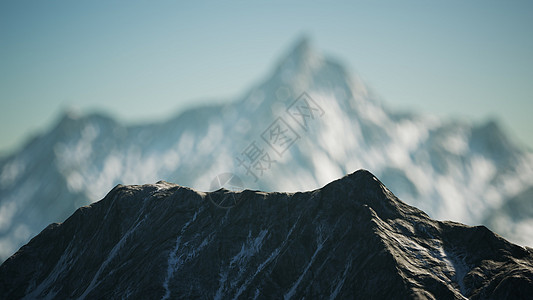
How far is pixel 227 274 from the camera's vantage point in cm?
17225

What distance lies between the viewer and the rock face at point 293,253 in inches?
5861

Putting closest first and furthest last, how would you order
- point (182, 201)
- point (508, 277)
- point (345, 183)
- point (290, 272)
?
point (508, 277), point (290, 272), point (345, 183), point (182, 201)

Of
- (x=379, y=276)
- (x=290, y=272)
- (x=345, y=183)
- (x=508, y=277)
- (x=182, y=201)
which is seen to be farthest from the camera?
(x=182, y=201)

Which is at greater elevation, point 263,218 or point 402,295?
point 263,218

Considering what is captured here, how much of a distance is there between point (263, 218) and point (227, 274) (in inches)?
909

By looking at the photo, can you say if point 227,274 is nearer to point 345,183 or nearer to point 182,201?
point 182,201

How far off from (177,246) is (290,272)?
138 feet

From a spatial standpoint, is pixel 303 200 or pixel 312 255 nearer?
pixel 312 255

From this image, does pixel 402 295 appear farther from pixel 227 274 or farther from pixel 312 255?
pixel 227 274

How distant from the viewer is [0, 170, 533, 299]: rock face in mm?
148875

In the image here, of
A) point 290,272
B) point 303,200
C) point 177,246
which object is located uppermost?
point 303,200

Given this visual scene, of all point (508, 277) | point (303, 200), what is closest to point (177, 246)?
point (303, 200)

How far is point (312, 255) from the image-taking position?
167625 mm

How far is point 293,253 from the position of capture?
6658 inches
